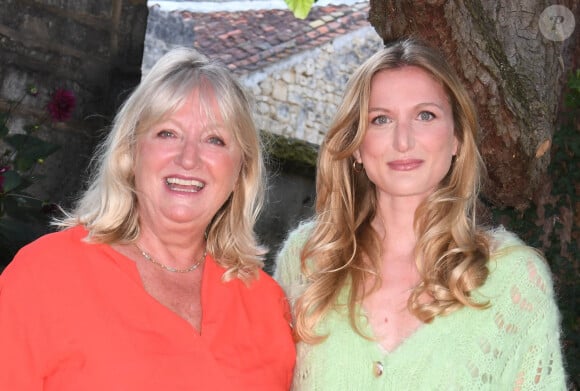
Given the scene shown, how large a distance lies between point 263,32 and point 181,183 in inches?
577

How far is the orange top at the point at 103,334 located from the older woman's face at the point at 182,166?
22 centimetres

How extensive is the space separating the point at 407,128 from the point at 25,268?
1246 millimetres

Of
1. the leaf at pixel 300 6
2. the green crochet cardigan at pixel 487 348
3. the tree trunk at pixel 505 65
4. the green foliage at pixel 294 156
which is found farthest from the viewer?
the green foliage at pixel 294 156

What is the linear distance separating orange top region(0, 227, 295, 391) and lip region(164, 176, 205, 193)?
10.8 inches

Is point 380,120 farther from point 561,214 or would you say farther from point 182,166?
point 561,214

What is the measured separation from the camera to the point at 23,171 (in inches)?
175

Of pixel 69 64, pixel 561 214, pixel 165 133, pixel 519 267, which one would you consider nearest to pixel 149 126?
pixel 165 133

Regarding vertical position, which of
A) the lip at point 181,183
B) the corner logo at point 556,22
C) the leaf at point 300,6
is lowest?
the lip at point 181,183

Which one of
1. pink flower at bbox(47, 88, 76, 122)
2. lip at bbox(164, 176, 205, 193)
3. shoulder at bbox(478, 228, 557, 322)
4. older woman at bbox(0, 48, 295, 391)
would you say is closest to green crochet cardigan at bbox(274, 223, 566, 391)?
shoulder at bbox(478, 228, 557, 322)

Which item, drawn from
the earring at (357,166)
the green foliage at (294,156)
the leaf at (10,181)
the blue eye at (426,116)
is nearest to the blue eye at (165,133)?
the earring at (357,166)

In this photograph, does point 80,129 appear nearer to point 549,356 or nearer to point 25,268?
point 25,268

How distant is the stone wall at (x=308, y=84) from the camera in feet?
52.4

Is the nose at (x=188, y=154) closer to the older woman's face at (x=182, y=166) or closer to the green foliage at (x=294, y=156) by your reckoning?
the older woman's face at (x=182, y=166)

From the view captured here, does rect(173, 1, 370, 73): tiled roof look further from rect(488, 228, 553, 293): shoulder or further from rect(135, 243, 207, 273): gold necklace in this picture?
rect(488, 228, 553, 293): shoulder
